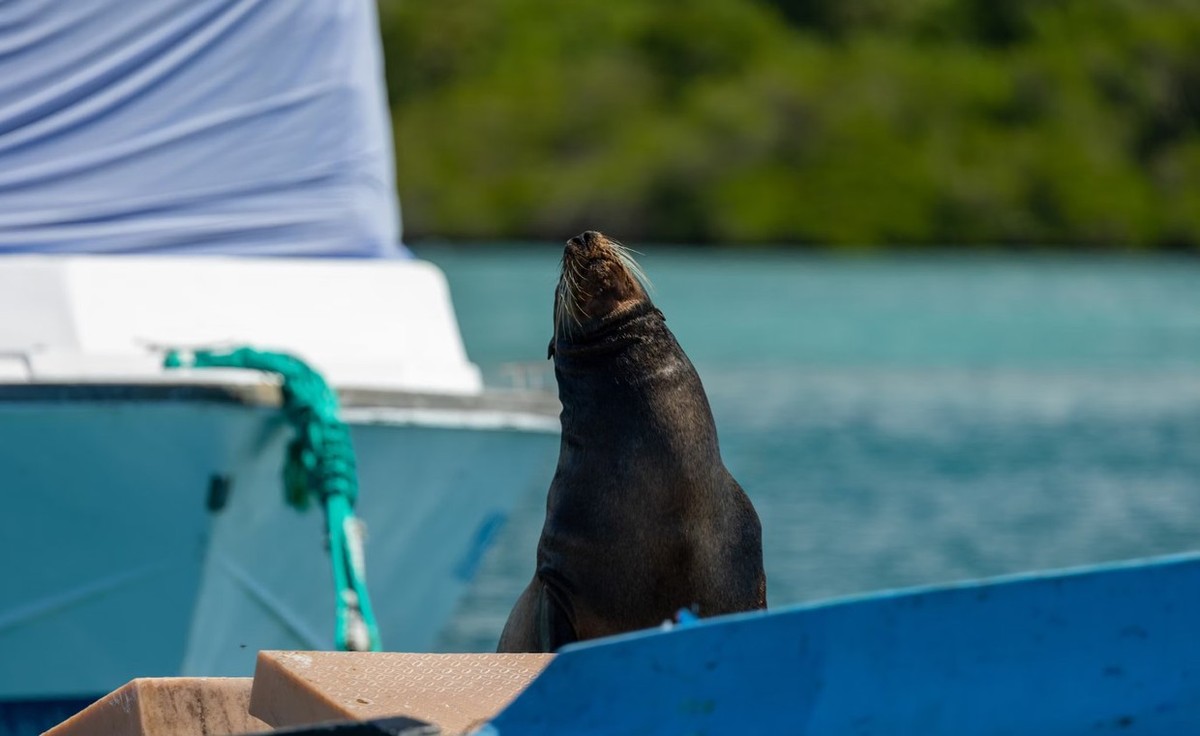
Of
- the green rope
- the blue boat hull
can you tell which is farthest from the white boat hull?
the blue boat hull

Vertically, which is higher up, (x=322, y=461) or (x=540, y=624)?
(x=540, y=624)

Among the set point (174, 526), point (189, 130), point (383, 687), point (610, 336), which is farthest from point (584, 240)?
point (189, 130)

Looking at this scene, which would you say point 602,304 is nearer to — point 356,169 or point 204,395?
point 204,395

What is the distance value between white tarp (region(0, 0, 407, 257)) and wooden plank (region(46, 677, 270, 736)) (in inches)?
137

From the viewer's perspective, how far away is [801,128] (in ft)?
250

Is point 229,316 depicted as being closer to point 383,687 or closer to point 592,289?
point 592,289

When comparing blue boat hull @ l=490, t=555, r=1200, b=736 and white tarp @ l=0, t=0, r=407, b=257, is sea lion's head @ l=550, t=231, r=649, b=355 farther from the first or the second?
white tarp @ l=0, t=0, r=407, b=257

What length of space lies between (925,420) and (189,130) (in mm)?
16975

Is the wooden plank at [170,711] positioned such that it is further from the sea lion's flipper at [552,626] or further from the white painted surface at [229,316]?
the white painted surface at [229,316]

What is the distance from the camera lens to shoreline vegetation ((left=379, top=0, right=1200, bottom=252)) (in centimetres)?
7188

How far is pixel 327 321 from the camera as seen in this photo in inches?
261

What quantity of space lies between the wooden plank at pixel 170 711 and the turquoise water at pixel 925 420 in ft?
7.25

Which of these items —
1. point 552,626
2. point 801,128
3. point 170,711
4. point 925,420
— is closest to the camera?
point 170,711

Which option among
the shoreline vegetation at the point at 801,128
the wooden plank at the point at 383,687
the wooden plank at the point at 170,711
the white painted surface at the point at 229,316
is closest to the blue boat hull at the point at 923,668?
the wooden plank at the point at 383,687
